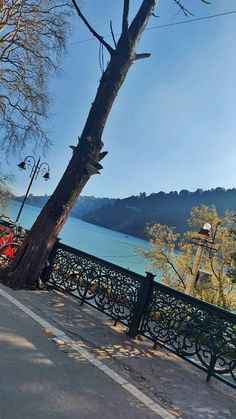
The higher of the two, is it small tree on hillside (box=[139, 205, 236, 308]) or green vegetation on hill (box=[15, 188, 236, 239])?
green vegetation on hill (box=[15, 188, 236, 239])

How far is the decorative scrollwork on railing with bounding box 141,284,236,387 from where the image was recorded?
438 centimetres

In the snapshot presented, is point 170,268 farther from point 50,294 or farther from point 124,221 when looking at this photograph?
point 124,221

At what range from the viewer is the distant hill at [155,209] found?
35.2m

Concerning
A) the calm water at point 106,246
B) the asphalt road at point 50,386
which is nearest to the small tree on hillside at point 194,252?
the calm water at point 106,246

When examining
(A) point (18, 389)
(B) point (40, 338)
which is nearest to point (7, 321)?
(B) point (40, 338)

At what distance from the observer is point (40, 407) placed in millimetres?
2854

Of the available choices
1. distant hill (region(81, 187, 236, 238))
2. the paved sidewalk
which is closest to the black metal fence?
the paved sidewalk

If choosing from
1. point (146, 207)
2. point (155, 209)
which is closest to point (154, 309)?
point (155, 209)

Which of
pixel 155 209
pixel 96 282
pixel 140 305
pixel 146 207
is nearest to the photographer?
pixel 140 305

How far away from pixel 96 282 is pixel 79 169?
222 cm

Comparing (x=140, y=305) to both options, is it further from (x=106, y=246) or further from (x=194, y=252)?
(x=106, y=246)

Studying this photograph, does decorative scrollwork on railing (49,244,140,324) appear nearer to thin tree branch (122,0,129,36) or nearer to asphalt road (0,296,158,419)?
asphalt road (0,296,158,419)

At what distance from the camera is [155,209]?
5878cm

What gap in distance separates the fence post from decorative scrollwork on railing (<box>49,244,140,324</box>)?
0.33 ft
